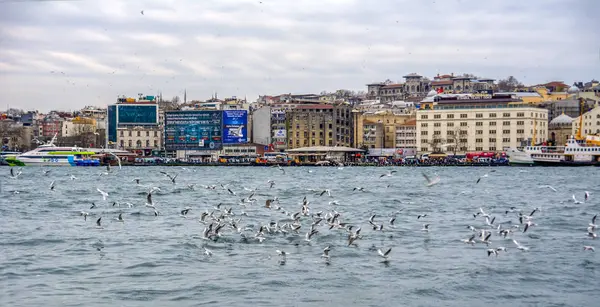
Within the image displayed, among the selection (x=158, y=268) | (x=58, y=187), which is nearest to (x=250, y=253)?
(x=158, y=268)

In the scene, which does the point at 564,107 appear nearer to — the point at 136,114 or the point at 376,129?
the point at 376,129

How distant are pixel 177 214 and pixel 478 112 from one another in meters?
62.9

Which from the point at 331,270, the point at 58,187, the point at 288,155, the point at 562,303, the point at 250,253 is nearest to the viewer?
the point at 562,303

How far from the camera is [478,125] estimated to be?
83438mm

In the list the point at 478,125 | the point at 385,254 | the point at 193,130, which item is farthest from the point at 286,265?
the point at 193,130

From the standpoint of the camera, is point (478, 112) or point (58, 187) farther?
point (478, 112)

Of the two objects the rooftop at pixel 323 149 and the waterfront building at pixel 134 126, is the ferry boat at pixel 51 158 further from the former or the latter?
the rooftop at pixel 323 149

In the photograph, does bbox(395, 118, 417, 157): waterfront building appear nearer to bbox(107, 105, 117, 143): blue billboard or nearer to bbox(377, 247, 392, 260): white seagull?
bbox(107, 105, 117, 143): blue billboard

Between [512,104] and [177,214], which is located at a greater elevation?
[512,104]

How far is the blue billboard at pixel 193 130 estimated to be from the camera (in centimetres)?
8619

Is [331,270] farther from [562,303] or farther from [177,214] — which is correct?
[177,214]

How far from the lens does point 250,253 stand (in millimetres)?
16109

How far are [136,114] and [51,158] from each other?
44.5 ft

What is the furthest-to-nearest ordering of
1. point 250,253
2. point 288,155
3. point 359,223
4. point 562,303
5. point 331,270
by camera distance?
point 288,155
point 359,223
point 250,253
point 331,270
point 562,303
